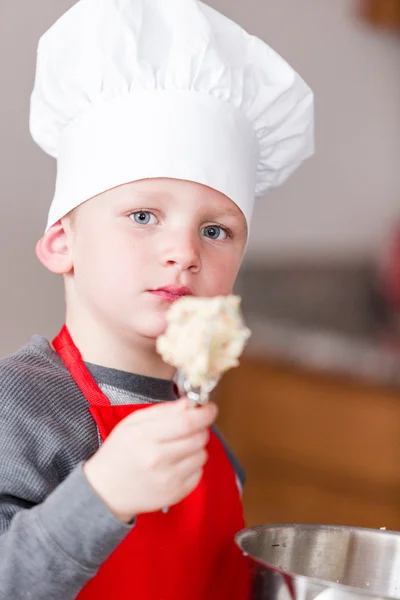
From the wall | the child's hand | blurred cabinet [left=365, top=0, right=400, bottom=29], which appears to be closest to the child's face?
the child's hand

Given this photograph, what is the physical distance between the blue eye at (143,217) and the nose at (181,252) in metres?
0.03

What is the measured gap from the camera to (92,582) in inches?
31.7

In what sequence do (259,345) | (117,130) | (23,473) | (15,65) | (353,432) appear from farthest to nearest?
(259,345)
(353,432)
(15,65)
(117,130)
(23,473)

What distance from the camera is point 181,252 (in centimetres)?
84

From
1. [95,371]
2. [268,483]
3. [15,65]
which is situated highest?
[15,65]

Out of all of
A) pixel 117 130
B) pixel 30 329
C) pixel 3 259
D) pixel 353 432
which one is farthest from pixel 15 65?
pixel 353 432

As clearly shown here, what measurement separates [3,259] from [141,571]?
3.09 ft

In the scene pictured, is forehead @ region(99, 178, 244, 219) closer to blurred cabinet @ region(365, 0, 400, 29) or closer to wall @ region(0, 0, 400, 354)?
wall @ region(0, 0, 400, 354)

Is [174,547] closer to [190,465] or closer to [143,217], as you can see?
[190,465]

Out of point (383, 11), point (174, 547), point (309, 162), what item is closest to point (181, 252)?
point (174, 547)

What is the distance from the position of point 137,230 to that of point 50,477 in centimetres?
22

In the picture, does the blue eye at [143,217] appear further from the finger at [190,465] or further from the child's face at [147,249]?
the finger at [190,465]

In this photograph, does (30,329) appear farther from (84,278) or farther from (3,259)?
(84,278)

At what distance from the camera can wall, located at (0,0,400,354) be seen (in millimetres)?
1660
